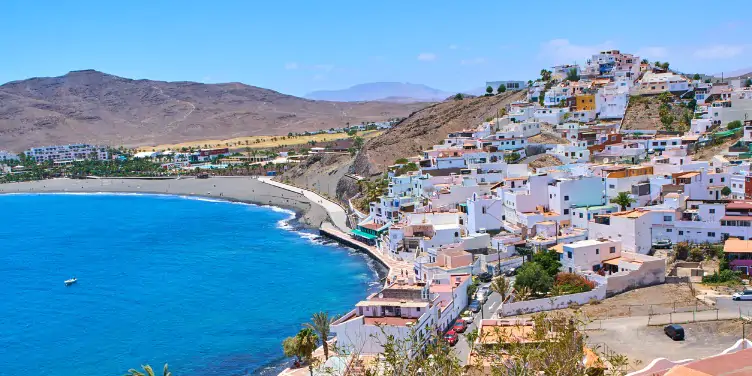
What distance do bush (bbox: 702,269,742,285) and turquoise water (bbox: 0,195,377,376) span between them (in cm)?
1568

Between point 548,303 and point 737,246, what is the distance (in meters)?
9.49

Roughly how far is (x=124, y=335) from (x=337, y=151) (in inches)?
2343

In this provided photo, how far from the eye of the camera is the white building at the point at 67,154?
12419 cm

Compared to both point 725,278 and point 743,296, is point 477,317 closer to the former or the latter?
point 743,296

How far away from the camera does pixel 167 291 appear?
37562mm

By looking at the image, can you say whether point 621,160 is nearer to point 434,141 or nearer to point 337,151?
point 434,141

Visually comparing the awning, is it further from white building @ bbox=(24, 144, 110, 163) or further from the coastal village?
white building @ bbox=(24, 144, 110, 163)

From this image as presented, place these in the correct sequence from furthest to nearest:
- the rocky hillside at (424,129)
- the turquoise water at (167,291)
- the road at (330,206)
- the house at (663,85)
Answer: the rocky hillside at (424,129) < the house at (663,85) < the road at (330,206) < the turquoise water at (167,291)

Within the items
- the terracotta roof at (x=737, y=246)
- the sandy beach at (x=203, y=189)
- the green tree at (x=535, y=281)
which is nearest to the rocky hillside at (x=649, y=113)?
the terracotta roof at (x=737, y=246)

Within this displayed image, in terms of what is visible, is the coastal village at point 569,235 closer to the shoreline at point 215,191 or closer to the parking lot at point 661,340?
the parking lot at point 661,340

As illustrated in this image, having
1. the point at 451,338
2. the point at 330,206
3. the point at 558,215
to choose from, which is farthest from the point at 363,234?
the point at 451,338

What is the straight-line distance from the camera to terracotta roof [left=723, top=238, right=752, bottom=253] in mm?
27548

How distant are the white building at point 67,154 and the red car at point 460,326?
368 ft

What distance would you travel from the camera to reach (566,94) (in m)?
63.3
